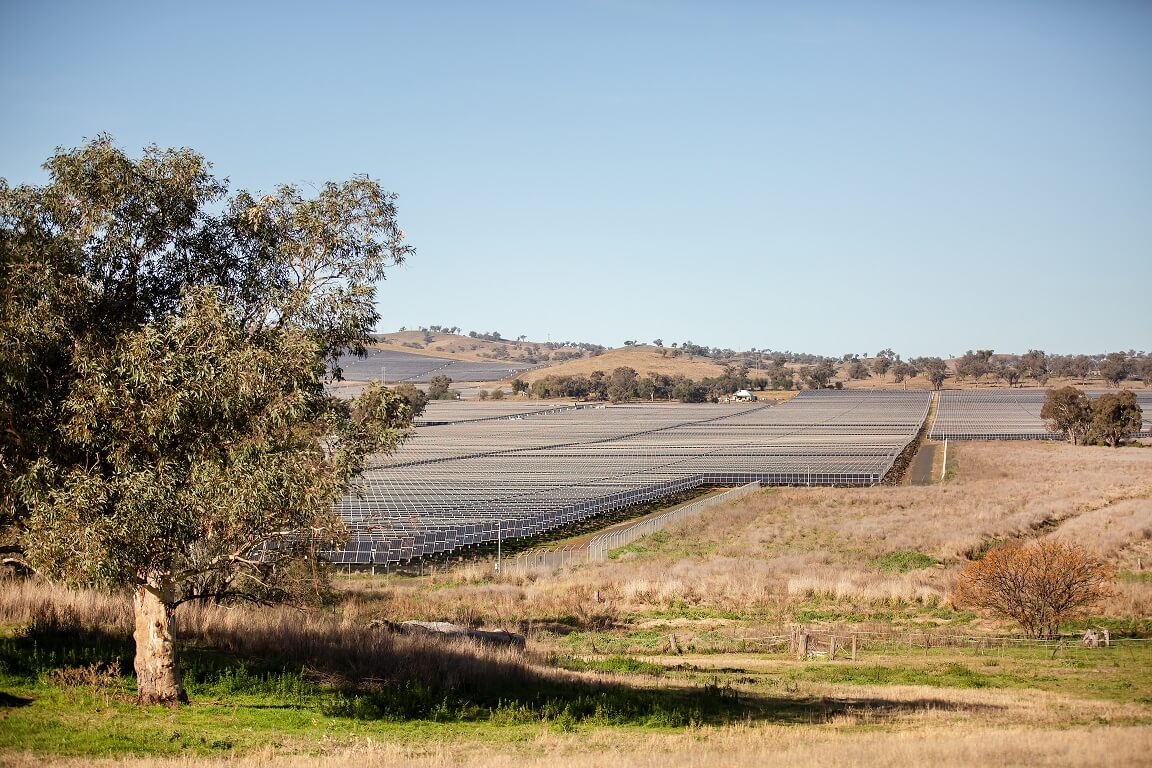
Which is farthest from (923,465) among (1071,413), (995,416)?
(995,416)

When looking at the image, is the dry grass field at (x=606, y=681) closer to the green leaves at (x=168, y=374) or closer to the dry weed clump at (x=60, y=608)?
the dry weed clump at (x=60, y=608)

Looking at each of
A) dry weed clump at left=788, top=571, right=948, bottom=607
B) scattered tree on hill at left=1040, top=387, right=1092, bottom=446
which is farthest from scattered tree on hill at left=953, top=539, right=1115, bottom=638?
scattered tree on hill at left=1040, top=387, right=1092, bottom=446

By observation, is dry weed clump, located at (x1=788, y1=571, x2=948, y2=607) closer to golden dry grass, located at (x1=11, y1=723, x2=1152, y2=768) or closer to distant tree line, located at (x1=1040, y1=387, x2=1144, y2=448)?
golden dry grass, located at (x1=11, y1=723, x2=1152, y2=768)

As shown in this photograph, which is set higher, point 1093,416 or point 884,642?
point 1093,416

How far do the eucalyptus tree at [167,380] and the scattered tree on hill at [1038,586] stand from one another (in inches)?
839

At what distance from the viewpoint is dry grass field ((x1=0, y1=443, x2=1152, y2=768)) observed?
49.8ft

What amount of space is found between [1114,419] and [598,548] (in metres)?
78.4

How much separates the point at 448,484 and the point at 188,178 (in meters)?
56.3

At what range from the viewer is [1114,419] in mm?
107750

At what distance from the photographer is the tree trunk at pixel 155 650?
16.8m

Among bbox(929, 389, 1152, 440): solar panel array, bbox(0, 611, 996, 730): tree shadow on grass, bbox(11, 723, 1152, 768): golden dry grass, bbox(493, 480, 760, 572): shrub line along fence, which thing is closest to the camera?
A: bbox(11, 723, 1152, 768): golden dry grass

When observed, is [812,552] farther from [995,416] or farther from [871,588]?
[995,416]

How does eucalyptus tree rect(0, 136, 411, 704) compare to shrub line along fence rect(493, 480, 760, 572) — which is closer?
eucalyptus tree rect(0, 136, 411, 704)

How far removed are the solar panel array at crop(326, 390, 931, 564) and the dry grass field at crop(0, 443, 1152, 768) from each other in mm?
3576
